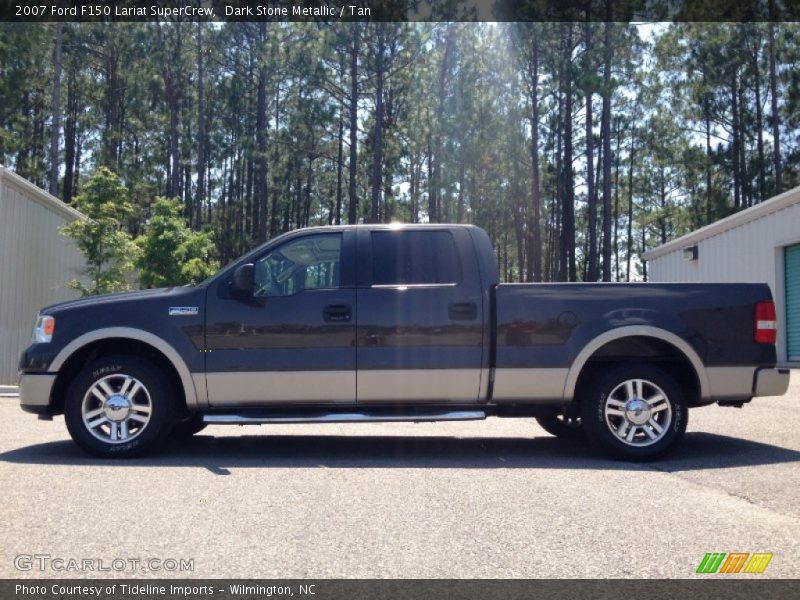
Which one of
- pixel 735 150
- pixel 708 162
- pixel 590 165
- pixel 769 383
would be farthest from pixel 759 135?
pixel 769 383

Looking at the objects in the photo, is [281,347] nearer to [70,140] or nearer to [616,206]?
[70,140]

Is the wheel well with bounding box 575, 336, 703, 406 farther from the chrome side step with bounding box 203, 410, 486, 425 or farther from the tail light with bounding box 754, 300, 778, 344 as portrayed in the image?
the chrome side step with bounding box 203, 410, 486, 425

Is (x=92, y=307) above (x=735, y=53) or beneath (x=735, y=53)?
beneath

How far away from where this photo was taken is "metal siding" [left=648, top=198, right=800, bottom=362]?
2028 centimetres

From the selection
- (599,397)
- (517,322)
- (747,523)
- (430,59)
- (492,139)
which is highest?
(430,59)

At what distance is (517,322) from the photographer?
714cm

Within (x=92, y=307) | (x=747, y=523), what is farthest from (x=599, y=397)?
(x=92, y=307)

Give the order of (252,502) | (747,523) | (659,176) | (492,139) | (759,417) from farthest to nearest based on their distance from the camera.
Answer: (659,176)
(492,139)
(759,417)
(252,502)
(747,523)

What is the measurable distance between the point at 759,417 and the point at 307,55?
2797 cm

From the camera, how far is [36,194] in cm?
1989

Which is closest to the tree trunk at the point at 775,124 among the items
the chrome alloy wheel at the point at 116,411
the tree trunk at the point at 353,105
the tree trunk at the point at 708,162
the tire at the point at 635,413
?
the tree trunk at the point at 708,162

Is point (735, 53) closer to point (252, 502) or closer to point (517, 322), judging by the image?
point (517, 322)

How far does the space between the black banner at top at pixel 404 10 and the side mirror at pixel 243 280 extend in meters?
26.3

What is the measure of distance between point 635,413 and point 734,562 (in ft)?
10.1
